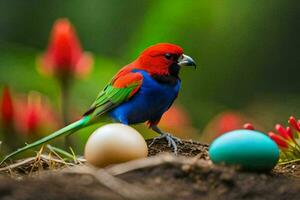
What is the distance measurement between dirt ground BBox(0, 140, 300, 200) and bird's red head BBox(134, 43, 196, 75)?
84 centimetres

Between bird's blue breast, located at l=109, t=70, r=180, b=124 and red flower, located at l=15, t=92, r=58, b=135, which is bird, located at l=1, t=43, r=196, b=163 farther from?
red flower, located at l=15, t=92, r=58, b=135

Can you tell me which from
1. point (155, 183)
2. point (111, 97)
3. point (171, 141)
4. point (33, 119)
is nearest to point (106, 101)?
point (111, 97)

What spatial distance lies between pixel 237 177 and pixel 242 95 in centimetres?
436

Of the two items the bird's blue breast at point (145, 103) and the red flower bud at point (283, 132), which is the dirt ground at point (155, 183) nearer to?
the red flower bud at point (283, 132)

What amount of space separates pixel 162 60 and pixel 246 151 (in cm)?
83

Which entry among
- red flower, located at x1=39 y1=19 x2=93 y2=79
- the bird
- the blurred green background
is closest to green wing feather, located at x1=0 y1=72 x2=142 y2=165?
the bird

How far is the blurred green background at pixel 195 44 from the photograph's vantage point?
5.16 m

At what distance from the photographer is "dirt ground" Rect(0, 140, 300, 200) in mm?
2129

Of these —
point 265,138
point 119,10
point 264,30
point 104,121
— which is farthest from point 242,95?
point 265,138

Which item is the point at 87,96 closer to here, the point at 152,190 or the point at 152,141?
the point at 152,141

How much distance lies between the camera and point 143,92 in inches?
128

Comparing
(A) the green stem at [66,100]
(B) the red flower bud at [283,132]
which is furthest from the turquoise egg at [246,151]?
(A) the green stem at [66,100]

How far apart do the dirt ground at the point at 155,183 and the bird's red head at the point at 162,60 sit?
841mm

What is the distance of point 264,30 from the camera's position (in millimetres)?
6938
